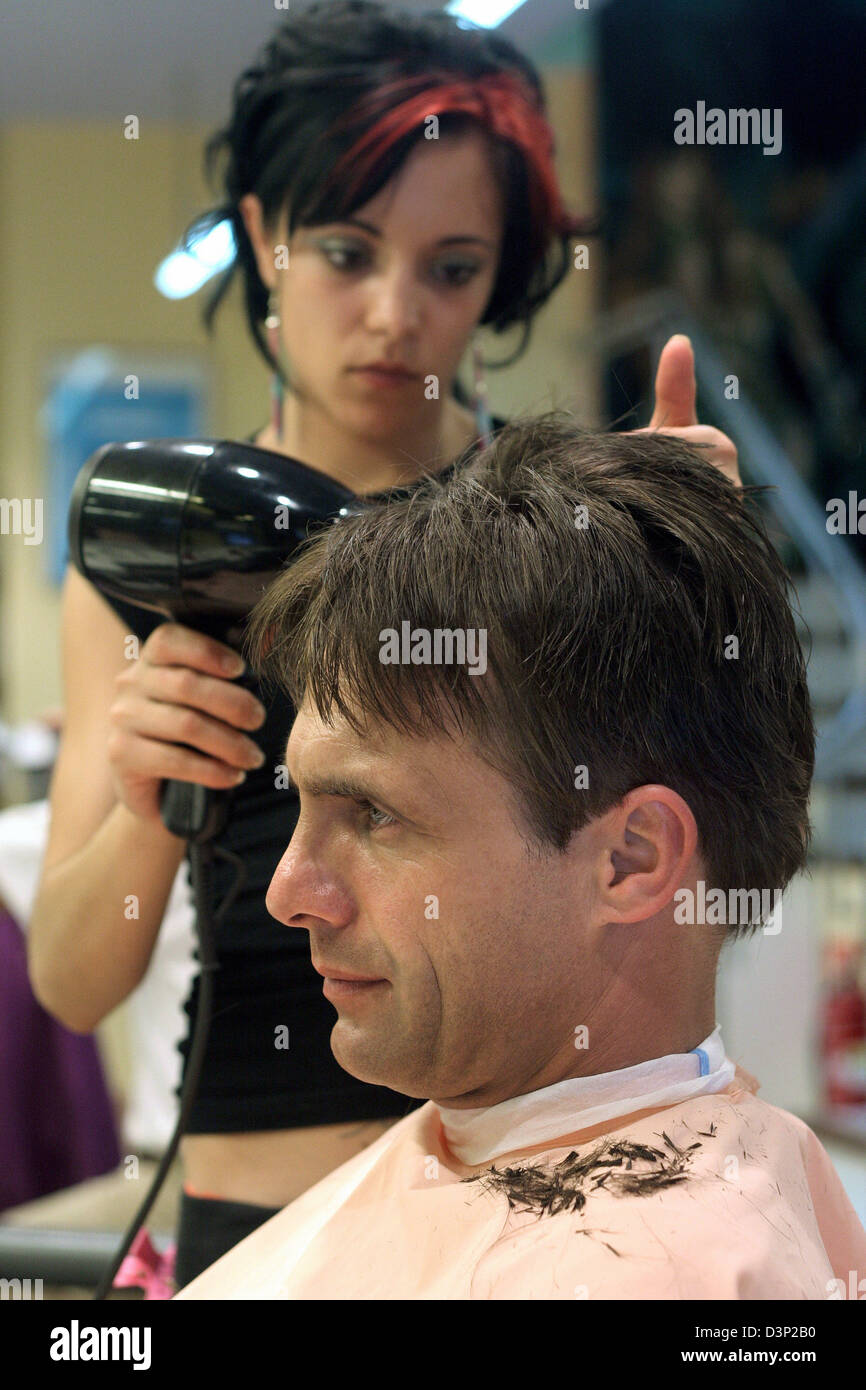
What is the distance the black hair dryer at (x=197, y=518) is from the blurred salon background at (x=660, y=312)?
2036 millimetres

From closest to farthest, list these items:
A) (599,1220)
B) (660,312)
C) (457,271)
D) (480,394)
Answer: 1. (599,1220)
2. (457,271)
3. (480,394)
4. (660,312)

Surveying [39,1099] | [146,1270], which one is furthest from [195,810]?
[39,1099]

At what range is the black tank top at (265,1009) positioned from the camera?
1099 mm

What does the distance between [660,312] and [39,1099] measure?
3606 millimetres

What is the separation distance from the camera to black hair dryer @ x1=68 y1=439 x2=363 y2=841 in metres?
0.93

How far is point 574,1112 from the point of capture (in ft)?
2.74

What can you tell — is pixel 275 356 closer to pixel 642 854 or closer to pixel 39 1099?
pixel 642 854

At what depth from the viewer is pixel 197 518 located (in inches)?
36.7

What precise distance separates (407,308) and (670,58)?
5.07 m

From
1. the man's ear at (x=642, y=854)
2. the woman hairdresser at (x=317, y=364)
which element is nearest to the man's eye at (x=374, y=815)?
the man's ear at (x=642, y=854)

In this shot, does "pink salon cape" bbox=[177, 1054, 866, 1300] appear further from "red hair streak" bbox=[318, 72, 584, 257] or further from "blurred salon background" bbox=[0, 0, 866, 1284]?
"blurred salon background" bbox=[0, 0, 866, 1284]

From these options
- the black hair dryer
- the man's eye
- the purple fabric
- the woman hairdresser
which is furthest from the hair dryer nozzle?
the purple fabric

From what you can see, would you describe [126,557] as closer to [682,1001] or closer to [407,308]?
[407,308]
